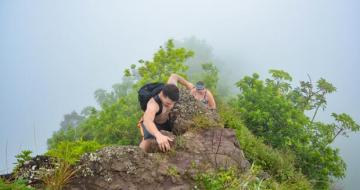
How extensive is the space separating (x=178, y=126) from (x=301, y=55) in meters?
194

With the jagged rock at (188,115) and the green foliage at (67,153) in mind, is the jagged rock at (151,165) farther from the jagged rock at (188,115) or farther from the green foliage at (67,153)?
the jagged rock at (188,115)

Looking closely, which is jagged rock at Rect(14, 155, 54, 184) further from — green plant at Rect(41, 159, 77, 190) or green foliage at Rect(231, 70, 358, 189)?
green foliage at Rect(231, 70, 358, 189)

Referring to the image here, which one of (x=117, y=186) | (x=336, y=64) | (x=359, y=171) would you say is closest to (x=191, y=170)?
(x=117, y=186)

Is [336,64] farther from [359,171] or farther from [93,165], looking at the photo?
[93,165]

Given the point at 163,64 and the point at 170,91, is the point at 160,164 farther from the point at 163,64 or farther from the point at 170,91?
the point at 163,64

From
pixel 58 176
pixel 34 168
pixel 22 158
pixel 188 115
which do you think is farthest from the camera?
pixel 188 115

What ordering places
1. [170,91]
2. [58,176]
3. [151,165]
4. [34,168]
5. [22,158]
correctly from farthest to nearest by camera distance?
1. [170,91]
2. [151,165]
3. [22,158]
4. [34,168]
5. [58,176]

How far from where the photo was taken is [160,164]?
484 cm

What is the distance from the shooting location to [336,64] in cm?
16925

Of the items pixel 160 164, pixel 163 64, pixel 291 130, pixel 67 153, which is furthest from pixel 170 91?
pixel 163 64

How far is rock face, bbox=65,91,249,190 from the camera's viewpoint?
14.6ft

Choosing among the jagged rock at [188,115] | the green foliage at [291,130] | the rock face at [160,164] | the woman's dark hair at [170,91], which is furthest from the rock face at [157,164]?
the green foliage at [291,130]

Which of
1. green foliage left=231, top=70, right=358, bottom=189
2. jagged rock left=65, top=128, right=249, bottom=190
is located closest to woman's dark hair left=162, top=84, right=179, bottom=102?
jagged rock left=65, top=128, right=249, bottom=190

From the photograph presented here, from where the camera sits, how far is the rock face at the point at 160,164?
446 cm
